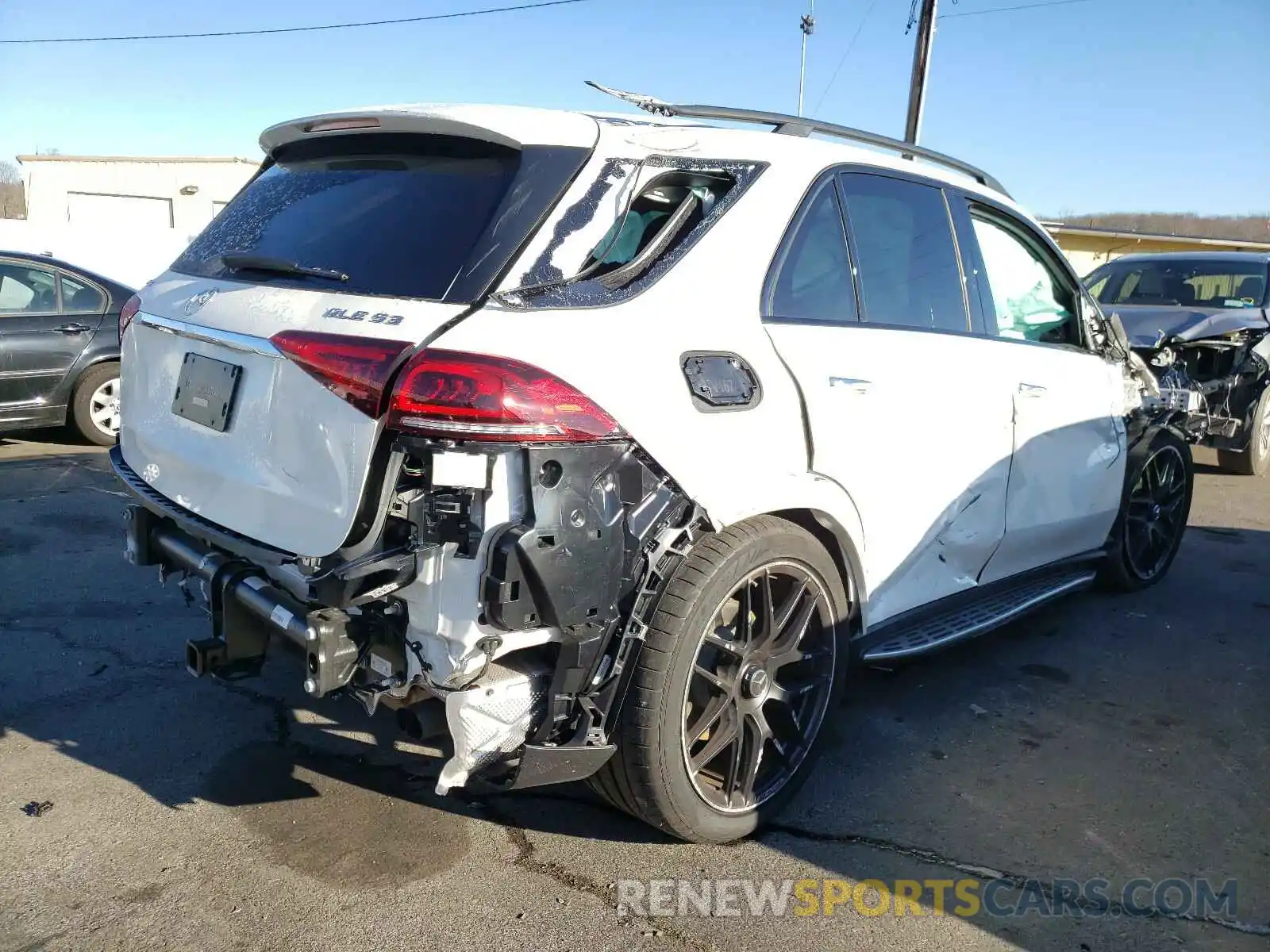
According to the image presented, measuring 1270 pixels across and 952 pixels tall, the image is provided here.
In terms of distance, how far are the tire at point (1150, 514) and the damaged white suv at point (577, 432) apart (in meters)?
1.75

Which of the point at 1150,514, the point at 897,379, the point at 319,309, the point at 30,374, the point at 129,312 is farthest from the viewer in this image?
the point at 30,374

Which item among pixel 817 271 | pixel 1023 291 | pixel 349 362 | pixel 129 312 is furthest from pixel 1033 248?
pixel 129 312

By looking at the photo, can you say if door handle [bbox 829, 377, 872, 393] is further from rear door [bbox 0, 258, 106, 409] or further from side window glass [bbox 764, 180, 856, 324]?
rear door [bbox 0, 258, 106, 409]

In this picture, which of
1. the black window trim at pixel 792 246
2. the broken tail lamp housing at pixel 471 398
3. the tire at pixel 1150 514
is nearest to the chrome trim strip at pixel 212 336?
the broken tail lamp housing at pixel 471 398

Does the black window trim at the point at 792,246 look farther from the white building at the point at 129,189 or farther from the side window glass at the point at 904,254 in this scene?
the white building at the point at 129,189

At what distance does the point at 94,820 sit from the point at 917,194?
11.2ft

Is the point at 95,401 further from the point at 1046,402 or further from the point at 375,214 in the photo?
the point at 1046,402

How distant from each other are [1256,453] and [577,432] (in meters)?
8.55

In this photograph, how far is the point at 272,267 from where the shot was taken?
2.93 meters

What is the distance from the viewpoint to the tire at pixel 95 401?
811cm

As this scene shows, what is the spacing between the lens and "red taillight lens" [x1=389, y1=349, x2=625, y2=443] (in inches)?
90.6

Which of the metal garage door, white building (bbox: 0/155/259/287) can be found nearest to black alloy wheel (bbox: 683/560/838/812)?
white building (bbox: 0/155/259/287)

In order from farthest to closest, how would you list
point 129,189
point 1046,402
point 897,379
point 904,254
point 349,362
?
point 129,189 < point 1046,402 < point 904,254 < point 897,379 < point 349,362

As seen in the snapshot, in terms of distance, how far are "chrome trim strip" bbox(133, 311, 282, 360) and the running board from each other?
6.92 feet
